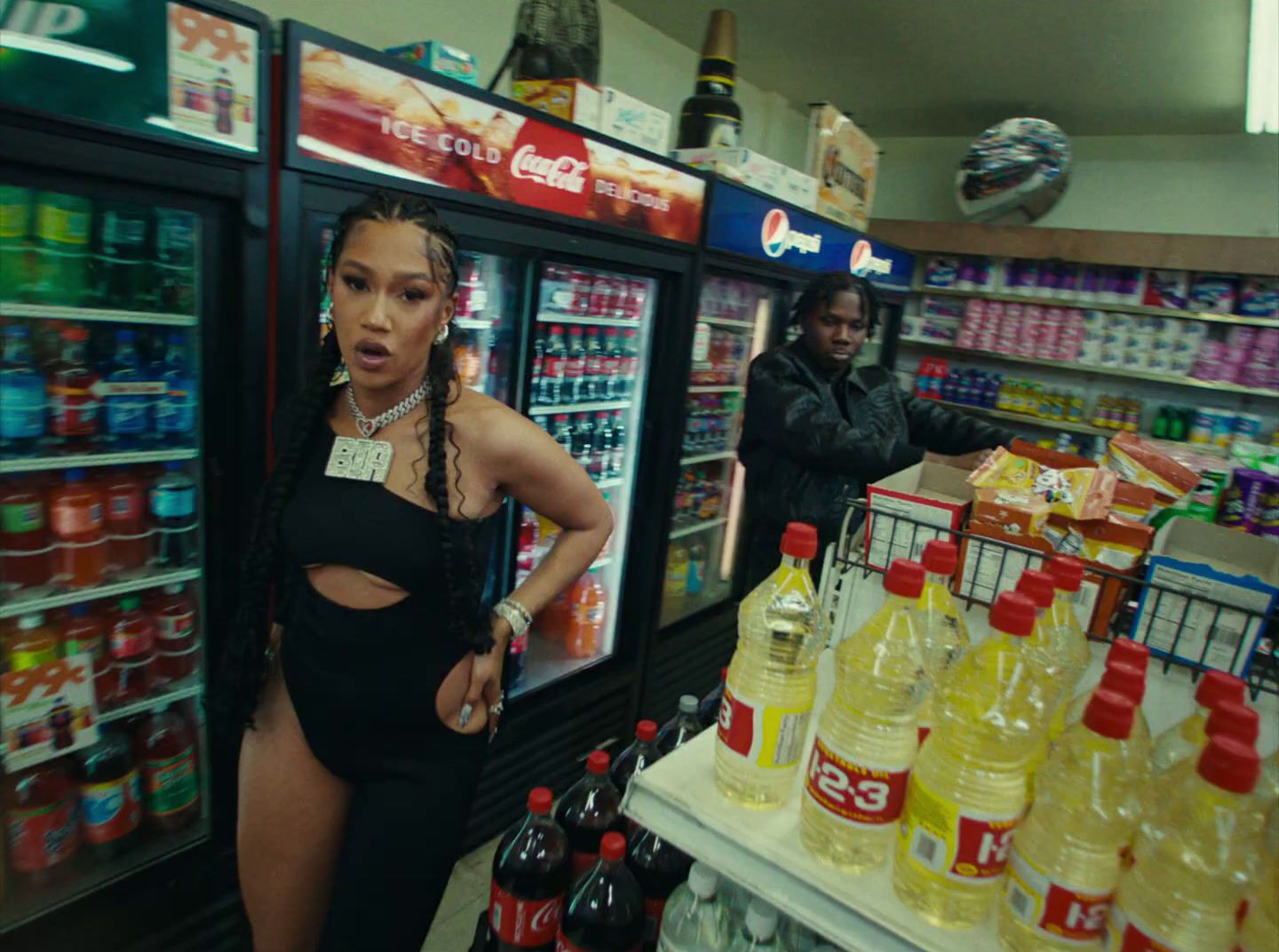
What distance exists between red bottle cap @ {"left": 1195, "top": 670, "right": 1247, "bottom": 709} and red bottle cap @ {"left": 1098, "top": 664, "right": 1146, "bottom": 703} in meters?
0.09

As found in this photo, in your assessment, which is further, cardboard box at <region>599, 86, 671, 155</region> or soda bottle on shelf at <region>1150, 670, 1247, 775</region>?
cardboard box at <region>599, 86, 671, 155</region>

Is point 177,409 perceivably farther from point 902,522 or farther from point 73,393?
point 902,522

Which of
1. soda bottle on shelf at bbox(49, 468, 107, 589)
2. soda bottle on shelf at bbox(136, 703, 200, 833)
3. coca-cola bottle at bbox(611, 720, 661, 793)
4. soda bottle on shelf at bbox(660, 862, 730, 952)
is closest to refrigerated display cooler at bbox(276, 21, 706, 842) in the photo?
soda bottle on shelf at bbox(49, 468, 107, 589)

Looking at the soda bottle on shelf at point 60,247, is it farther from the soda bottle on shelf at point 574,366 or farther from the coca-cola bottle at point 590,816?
the coca-cola bottle at point 590,816

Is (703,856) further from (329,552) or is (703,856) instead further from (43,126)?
(43,126)

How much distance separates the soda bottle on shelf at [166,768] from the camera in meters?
2.01

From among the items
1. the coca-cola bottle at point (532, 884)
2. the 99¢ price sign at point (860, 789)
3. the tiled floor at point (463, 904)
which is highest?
the 99¢ price sign at point (860, 789)

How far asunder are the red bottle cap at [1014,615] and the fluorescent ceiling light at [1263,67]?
3.44 m

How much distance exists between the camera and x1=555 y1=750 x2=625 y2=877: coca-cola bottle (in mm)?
1741

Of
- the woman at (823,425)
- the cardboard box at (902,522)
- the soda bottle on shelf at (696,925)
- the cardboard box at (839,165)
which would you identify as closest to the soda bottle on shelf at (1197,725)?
the cardboard box at (902,522)

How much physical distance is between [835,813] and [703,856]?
0.21 meters

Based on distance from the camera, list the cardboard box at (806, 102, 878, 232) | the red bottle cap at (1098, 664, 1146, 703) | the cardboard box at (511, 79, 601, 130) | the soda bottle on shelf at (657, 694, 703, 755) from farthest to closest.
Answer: the cardboard box at (806, 102, 878, 232) → the cardboard box at (511, 79, 601, 130) → the soda bottle on shelf at (657, 694, 703, 755) → the red bottle cap at (1098, 664, 1146, 703)

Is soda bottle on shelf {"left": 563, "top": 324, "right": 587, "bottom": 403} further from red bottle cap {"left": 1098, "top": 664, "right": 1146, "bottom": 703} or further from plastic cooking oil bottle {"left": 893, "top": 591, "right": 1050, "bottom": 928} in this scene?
red bottle cap {"left": 1098, "top": 664, "right": 1146, "bottom": 703}

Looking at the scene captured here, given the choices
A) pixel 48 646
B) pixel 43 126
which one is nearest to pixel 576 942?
pixel 48 646
